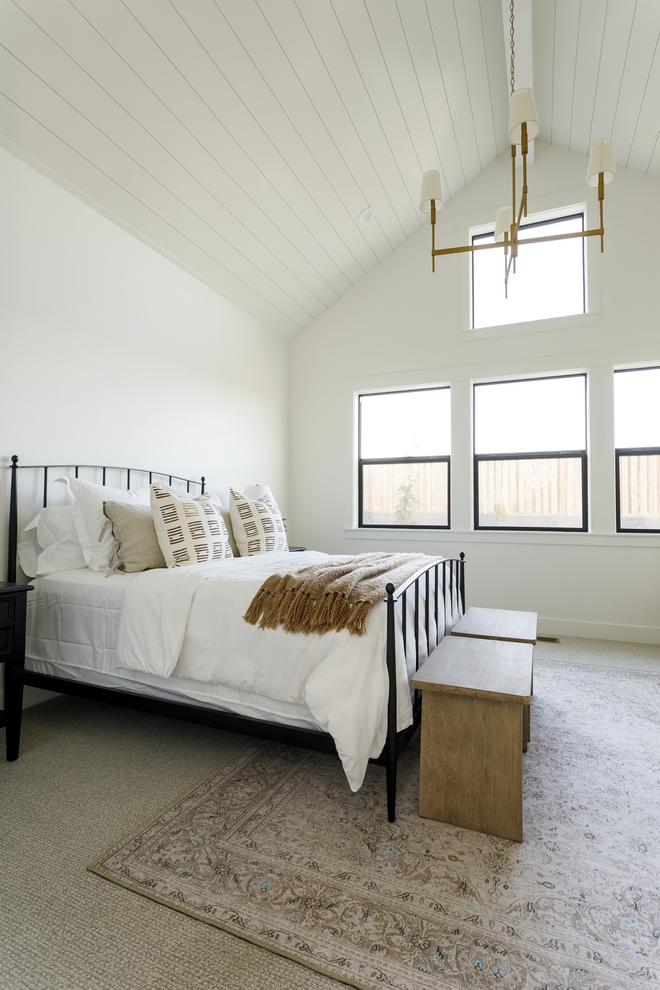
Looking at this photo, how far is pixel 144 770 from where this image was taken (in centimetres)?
208

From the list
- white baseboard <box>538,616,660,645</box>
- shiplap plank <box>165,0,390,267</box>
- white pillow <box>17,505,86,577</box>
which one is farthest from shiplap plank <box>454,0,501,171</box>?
white baseboard <box>538,616,660,645</box>

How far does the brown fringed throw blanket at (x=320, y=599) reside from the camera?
1.82 metres

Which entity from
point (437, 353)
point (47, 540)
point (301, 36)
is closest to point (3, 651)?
point (47, 540)

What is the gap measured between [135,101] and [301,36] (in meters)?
0.92

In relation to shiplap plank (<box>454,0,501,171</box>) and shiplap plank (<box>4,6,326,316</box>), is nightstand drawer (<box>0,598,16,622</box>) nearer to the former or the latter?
shiplap plank (<box>4,6,326,316</box>)

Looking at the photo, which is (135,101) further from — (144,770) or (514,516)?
(514,516)

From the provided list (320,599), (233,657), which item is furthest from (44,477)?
(320,599)

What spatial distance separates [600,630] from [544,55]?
400cm

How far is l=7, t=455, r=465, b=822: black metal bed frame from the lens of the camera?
5.66 ft

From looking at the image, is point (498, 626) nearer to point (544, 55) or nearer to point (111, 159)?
point (111, 159)

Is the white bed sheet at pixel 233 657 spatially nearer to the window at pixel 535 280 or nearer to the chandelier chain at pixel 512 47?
the window at pixel 535 280

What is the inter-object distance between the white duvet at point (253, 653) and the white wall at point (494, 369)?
2.53m

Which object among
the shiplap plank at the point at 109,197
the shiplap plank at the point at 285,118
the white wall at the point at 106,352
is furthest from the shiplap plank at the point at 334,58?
the white wall at the point at 106,352

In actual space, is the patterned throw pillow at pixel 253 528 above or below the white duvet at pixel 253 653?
above
